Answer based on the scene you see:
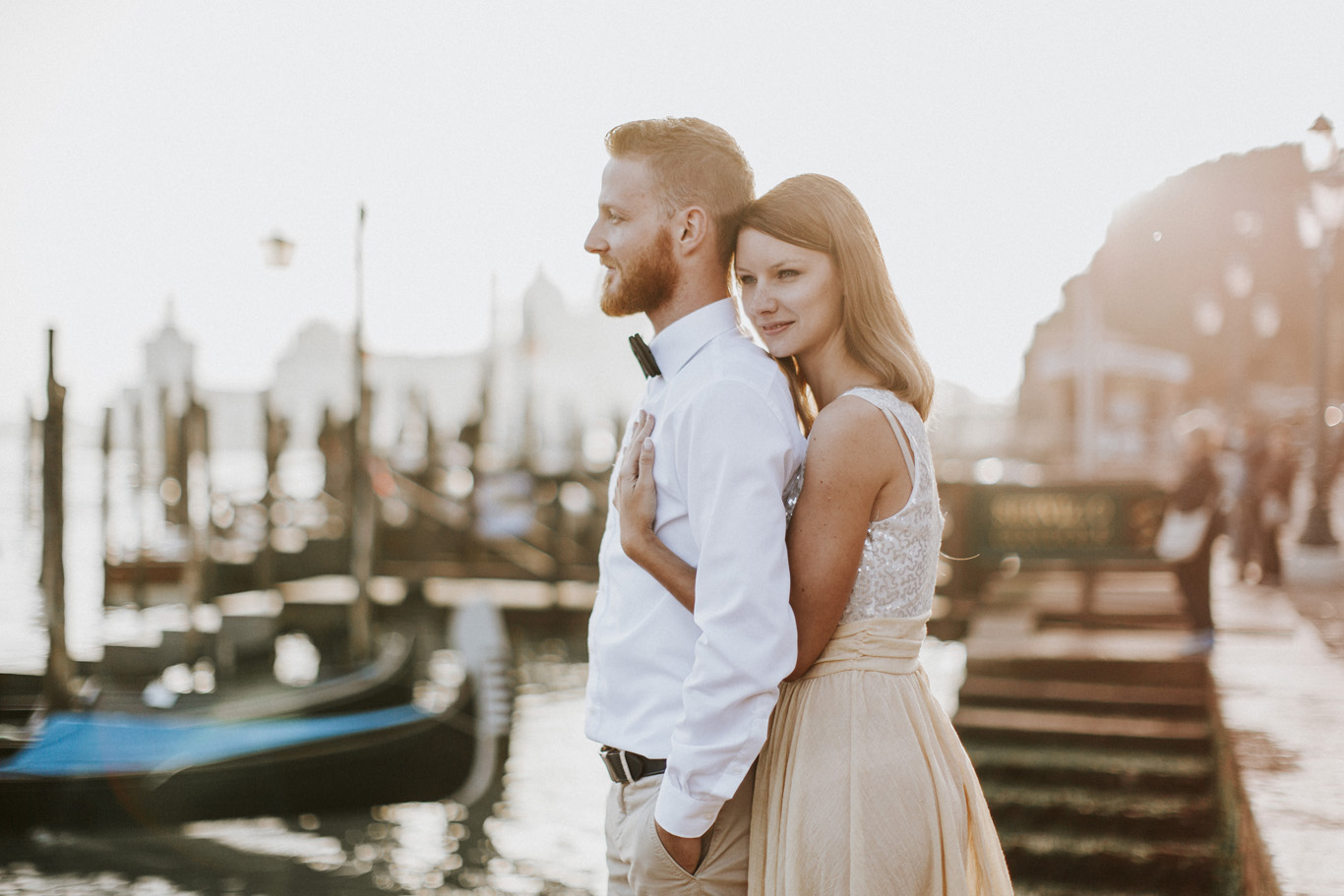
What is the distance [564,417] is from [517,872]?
36.5m

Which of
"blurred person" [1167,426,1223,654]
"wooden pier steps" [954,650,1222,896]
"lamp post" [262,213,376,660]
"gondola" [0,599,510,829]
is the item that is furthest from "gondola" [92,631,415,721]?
"blurred person" [1167,426,1223,654]

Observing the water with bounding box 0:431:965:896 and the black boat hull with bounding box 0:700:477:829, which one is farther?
the black boat hull with bounding box 0:700:477:829

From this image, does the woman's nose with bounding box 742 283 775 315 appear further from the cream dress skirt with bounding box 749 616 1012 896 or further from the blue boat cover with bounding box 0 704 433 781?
the blue boat cover with bounding box 0 704 433 781

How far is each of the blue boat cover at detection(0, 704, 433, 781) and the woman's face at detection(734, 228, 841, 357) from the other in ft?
24.1

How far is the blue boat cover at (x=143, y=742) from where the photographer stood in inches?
295

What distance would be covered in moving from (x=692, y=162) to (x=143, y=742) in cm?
755

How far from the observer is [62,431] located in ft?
28.8

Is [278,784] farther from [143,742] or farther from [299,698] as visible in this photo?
[143,742]

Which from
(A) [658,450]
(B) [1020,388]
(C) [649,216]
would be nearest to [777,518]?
(A) [658,450]

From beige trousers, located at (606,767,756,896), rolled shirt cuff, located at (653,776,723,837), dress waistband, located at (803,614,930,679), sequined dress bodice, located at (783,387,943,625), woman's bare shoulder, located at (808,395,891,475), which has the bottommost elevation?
beige trousers, located at (606,767,756,896)

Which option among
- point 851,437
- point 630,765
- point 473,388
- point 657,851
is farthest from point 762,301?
point 473,388

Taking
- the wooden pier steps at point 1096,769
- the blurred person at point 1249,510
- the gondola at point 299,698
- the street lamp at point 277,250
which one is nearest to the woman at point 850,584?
the wooden pier steps at point 1096,769

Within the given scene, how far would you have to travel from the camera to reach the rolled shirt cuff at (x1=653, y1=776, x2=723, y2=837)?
1578 mm

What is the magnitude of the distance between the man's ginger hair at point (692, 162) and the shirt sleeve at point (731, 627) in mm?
419
